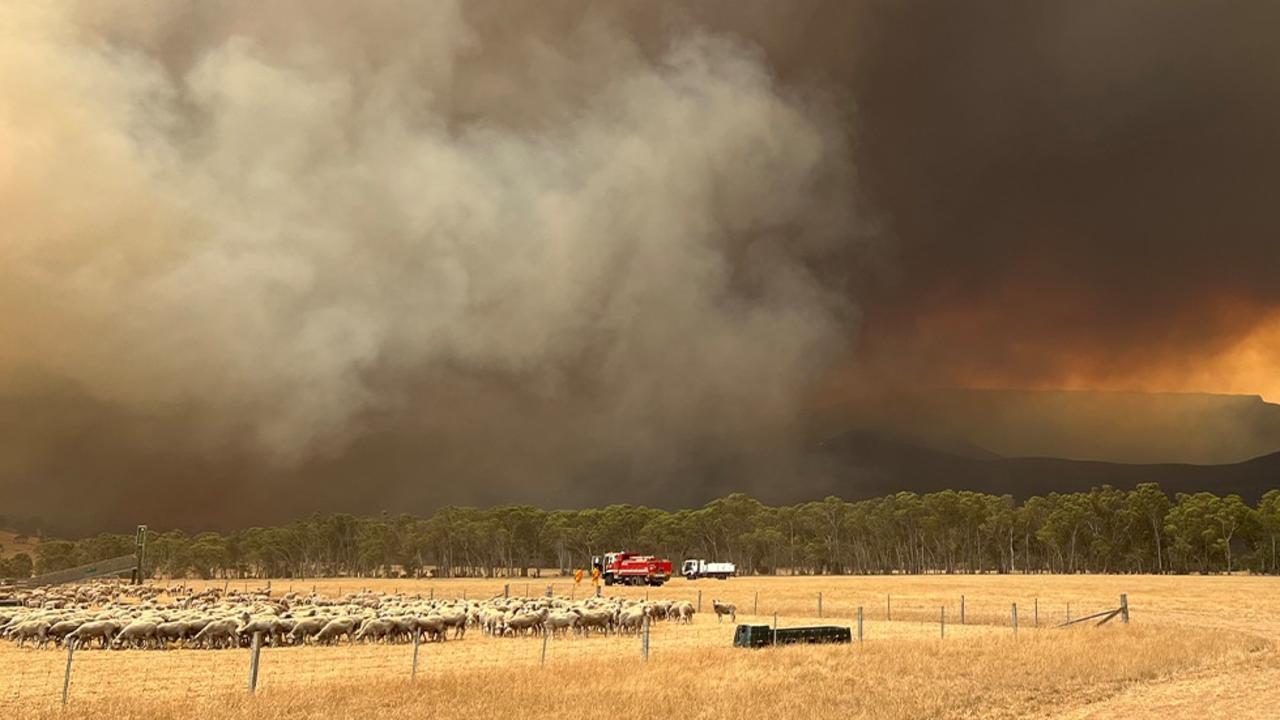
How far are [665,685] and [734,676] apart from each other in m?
2.77

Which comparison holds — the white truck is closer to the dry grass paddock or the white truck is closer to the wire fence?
the wire fence

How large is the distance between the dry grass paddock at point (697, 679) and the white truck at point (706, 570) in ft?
245

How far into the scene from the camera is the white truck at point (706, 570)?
116688 mm

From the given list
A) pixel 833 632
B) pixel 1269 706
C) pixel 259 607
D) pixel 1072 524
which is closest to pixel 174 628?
pixel 259 607

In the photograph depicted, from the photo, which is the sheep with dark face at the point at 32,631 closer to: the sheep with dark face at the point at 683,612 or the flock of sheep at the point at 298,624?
the flock of sheep at the point at 298,624

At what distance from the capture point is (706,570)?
11975cm

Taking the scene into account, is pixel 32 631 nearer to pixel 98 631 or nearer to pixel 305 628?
pixel 98 631

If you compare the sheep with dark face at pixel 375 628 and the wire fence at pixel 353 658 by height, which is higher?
the sheep with dark face at pixel 375 628

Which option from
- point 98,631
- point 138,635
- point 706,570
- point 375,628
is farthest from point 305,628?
point 706,570

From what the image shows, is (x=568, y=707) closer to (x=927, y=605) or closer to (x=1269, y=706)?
(x=1269, y=706)

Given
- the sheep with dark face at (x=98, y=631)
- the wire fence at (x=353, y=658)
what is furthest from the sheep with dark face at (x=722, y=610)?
the sheep with dark face at (x=98, y=631)

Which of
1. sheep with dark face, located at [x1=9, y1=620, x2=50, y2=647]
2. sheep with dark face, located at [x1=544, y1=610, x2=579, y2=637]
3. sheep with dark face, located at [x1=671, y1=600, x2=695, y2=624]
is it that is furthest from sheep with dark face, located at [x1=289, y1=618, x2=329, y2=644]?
sheep with dark face, located at [x1=671, y1=600, x2=695, y2=624]

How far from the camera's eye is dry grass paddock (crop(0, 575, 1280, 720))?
20578 mm

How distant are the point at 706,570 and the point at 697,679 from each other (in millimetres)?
98019
